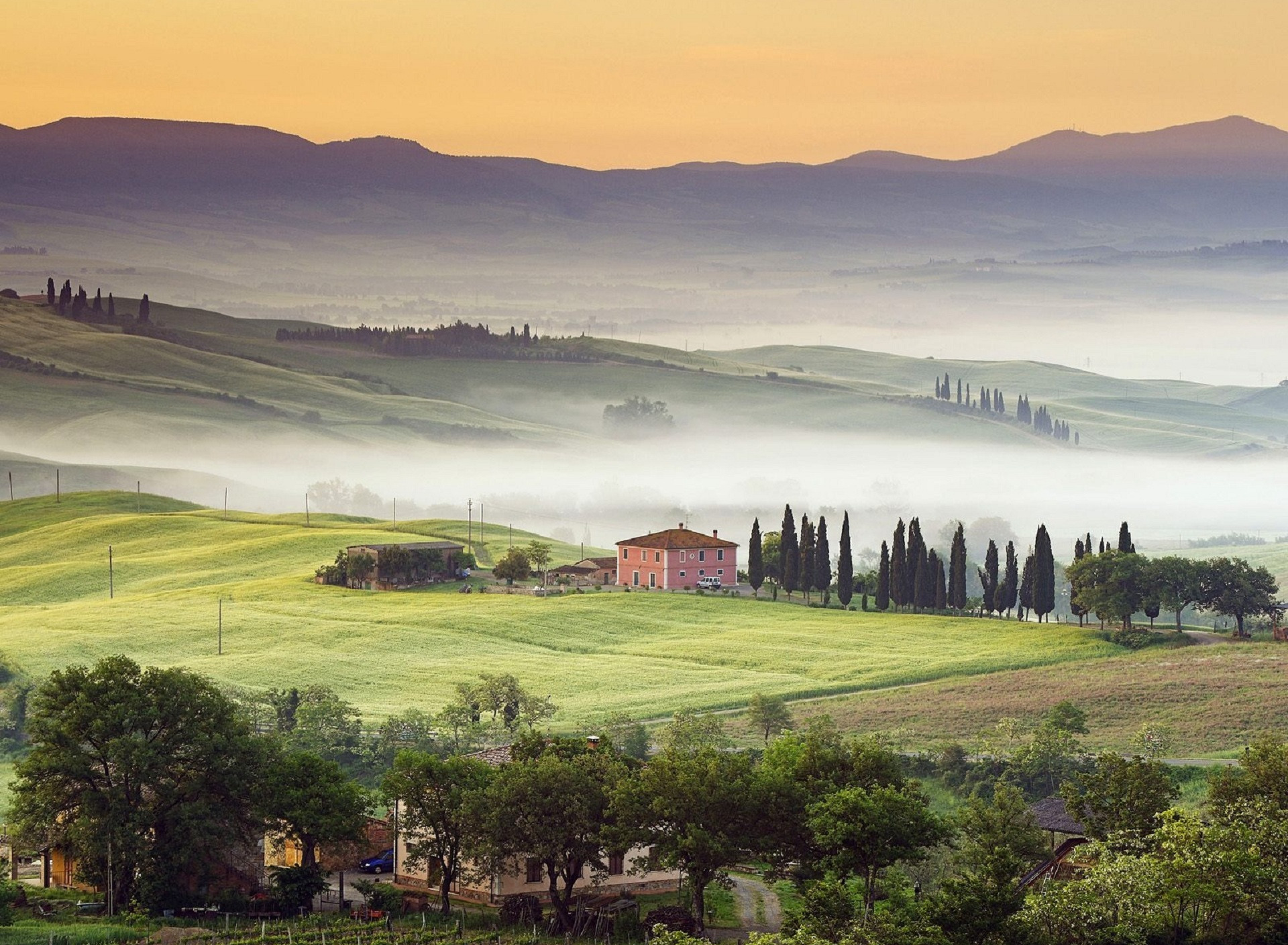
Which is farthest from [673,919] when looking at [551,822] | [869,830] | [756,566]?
[756,566]

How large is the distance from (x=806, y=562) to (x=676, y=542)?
1404 cm

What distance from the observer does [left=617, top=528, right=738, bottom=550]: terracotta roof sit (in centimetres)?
17925

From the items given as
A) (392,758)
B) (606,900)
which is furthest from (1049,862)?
(392,758)

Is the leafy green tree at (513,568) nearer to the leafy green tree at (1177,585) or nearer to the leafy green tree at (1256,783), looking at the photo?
the leafy green tree at (1177,585)

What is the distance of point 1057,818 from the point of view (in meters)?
76.9

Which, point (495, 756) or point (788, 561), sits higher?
point (788, 561)

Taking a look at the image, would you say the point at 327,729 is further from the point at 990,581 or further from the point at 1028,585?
the point at 990,581

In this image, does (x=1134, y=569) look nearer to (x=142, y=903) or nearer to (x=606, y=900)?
(x=606, y=900)

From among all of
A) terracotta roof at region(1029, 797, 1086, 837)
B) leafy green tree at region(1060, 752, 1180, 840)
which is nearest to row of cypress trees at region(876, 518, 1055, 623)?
terracotta roof at region(1029, 797, 1086, 837)

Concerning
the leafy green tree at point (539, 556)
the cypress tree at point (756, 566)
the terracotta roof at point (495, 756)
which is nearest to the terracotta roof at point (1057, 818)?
the terracotta roof at point (495, 756)

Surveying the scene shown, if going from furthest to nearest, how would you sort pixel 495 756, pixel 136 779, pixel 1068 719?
pixel 1068 719, pixel 495 756, pixel 136 779

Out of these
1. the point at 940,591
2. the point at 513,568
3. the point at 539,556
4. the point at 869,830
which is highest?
the point at 539,556

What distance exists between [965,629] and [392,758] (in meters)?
61.7

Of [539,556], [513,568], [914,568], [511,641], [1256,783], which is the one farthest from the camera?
[539,556]
